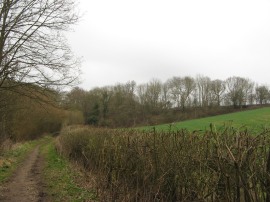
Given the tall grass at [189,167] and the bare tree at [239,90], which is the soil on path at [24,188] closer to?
the tall grass at [189,167]

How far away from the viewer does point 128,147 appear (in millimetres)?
7742

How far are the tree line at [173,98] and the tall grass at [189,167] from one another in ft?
155

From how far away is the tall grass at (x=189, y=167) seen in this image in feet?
11.3

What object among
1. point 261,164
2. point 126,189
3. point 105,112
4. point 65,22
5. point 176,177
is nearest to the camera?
point 261,164

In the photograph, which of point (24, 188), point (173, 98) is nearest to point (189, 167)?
point (24, 188)

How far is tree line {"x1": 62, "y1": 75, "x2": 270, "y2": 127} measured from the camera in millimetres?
58469

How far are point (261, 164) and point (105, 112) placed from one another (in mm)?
53004

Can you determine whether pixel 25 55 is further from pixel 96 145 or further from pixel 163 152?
pixel 163 152

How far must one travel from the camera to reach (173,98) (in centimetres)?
7044

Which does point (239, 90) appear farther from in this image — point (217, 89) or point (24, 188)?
point (24, 188)

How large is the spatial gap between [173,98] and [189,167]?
214 ft

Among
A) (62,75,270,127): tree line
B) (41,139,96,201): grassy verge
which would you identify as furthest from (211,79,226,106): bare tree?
(41,139,96,201): grassy verge

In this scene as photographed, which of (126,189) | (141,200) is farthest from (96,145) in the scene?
(141,200)

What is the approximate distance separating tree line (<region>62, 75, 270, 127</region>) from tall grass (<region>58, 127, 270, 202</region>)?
47311 millimetres
